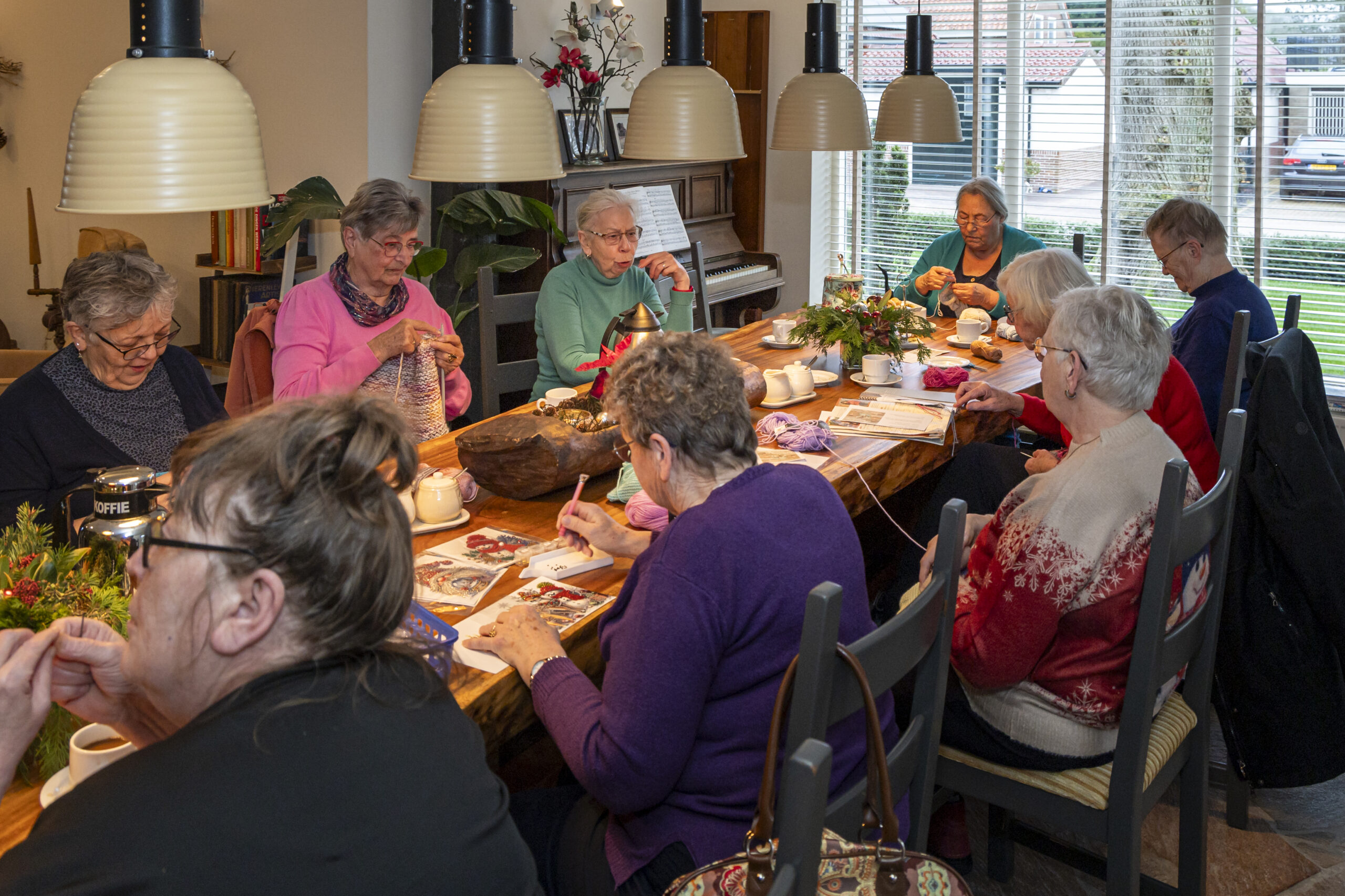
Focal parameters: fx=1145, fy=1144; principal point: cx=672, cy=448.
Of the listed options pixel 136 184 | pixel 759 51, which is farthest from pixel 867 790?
pixel 759 51

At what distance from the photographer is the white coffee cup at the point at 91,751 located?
4.05 feet

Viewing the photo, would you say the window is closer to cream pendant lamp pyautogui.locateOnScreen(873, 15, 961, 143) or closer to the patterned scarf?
cream pendant lamp pyautogui.locateOnScreen(873, 15, 961, 143)

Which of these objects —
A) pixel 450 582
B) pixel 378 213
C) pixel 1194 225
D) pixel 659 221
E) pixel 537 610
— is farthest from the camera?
pixel 659 221

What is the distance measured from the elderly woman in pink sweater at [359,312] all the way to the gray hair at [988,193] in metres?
2.23

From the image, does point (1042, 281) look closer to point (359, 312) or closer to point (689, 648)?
point (359, 312)

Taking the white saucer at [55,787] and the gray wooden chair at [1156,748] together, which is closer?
the white saucer at [55,787]

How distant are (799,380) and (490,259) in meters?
1.86

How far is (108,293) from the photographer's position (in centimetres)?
229

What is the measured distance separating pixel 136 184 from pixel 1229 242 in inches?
185

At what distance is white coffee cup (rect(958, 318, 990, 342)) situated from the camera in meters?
3.86

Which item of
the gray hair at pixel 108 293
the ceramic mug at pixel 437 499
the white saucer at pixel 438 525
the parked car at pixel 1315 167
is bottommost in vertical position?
the white saucer at pixel 438 525

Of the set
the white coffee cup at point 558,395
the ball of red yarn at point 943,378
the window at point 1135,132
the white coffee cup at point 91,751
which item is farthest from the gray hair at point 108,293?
the window at point 1135,132

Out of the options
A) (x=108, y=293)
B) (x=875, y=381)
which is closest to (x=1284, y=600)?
(x=875, y=381)

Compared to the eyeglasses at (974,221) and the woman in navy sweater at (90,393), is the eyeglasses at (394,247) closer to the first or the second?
the woman in navy sweater at (90,393)
